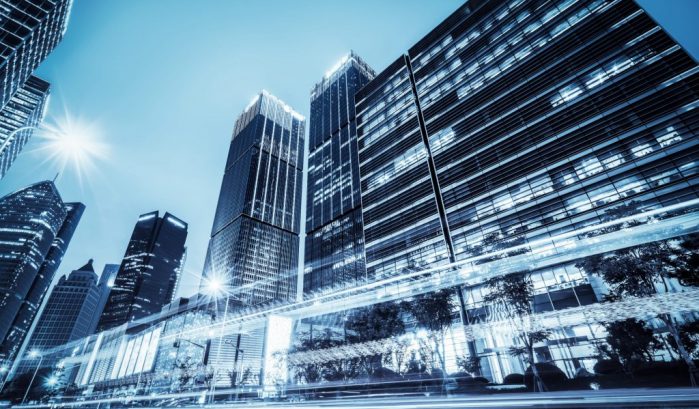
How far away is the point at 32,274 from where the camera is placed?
147625mm

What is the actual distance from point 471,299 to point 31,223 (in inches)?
7384

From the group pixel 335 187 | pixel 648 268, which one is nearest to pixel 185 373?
pixel 335 187

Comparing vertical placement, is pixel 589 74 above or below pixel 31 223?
below

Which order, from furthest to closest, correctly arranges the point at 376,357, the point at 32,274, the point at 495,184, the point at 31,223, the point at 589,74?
the point at 32,274 < the point at 31,223 < the point at 495,184 < the point at 589,74 < the point at 376,357

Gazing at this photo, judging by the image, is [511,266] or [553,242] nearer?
[511,266]

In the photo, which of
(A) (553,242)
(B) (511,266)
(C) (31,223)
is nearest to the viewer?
(B) (511,266)

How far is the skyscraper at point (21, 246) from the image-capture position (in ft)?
423

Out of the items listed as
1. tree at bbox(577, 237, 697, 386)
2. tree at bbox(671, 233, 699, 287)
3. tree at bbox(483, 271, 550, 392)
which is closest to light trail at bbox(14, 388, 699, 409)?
tree at bbox(577, 237, 697, 386)

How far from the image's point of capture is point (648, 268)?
21.0 meters

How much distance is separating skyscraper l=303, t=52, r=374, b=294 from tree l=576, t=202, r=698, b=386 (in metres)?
58.7

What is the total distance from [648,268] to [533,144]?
72.0 ft

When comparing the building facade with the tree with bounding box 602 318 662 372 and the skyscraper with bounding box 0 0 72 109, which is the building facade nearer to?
the tree with bounding box 602 318 662 372

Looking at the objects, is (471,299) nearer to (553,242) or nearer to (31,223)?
(553,242)

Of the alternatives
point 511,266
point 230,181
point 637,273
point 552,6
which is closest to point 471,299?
point 511,266
